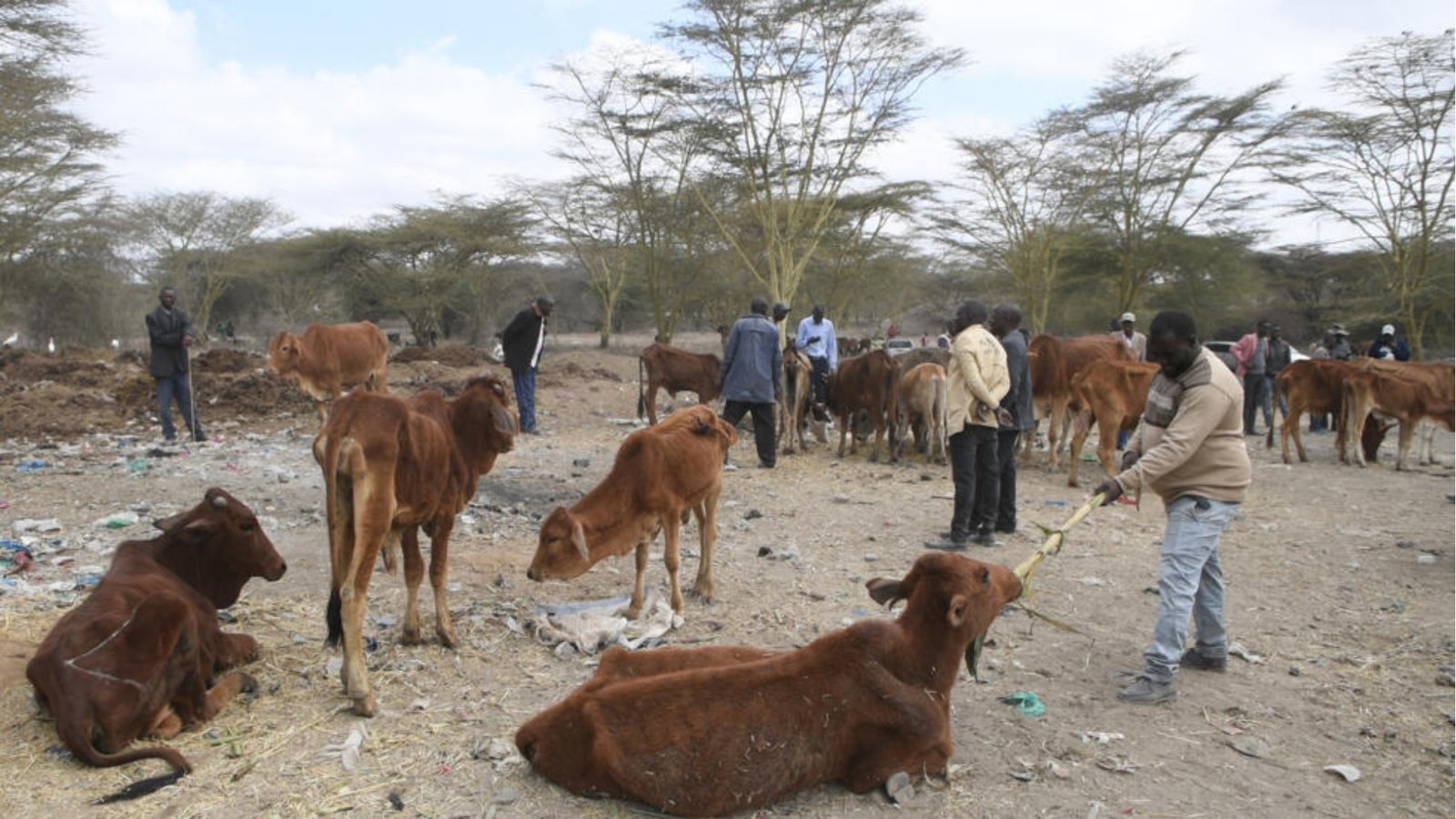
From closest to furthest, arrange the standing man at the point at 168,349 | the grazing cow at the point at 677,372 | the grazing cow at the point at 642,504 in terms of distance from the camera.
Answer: the grazing cow at the point at 642,504, the standing man at the point at 168,349, the grazing cow at the point at 677,372

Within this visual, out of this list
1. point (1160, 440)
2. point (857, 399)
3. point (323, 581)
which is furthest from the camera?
point (857, 399)

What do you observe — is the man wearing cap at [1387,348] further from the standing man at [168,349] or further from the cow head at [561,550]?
the standing man at [168,349]

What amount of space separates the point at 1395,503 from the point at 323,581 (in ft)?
31.9

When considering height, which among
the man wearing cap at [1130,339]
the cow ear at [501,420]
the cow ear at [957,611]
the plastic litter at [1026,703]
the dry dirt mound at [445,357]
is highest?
the man wearing cap at [1130,339]

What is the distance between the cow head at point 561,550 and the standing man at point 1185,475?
2.51 meters

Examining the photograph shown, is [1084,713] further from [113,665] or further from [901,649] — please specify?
[113,665]

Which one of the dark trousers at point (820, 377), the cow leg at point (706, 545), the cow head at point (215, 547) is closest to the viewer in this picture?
the cow head at point (215, 547)

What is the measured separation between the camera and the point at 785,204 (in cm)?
2173

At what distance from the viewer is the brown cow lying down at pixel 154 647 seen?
137 inches

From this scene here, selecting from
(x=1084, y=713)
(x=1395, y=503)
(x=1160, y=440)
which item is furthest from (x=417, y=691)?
(x=1395, y=503)

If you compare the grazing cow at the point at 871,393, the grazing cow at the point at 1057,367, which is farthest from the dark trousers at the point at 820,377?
the grazing cow at the point at 1057,367

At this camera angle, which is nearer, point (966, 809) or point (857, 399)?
point (966, 809)

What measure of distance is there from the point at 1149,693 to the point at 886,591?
1.60m

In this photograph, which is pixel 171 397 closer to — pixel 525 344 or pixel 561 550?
pixel 525 344
